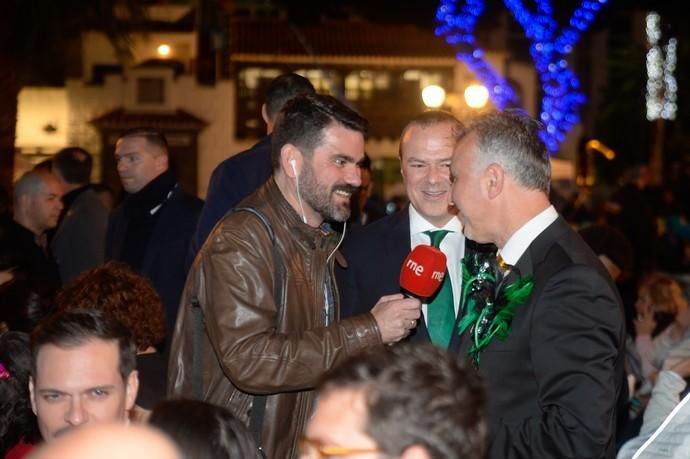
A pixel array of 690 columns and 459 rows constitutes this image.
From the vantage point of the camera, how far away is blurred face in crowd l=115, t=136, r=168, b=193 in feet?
24.5

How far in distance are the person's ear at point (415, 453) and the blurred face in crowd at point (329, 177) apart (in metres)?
2.25

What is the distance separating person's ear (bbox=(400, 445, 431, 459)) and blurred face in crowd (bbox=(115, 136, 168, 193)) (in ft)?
17.7

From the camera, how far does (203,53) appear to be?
148 ft

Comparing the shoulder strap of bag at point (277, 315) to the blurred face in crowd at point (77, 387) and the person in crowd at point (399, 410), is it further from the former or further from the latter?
the person in crowd at point (399, 410)

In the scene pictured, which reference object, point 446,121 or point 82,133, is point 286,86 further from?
point 82,133

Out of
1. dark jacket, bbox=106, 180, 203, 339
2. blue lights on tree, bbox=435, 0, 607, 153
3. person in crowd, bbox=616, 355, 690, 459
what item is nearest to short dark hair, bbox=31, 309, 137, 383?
person in crowd, bbox=616, 355, 690, 459

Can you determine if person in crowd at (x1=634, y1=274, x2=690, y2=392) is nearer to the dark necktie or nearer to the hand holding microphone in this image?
the dark necktie

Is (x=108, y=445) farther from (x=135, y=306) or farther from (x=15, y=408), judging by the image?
(x=135, y=306)

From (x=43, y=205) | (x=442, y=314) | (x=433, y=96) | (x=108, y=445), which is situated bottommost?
(x=442, y=314)

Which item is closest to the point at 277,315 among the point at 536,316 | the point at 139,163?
the point at 536,316

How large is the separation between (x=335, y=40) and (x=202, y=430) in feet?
148

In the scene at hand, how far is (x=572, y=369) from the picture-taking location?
347cm

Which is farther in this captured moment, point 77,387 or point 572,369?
point 77,387

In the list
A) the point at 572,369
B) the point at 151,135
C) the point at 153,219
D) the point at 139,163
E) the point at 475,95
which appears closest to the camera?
the point at 572,369
